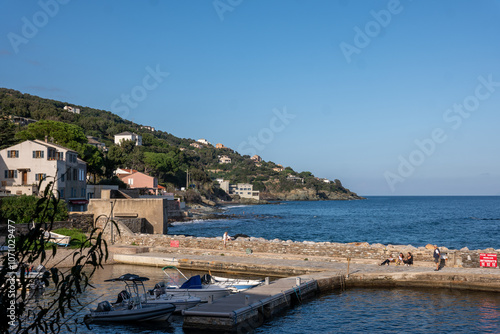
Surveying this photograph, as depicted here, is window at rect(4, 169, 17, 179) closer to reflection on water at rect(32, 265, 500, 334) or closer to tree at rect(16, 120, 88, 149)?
tree at rect(16, 120, 88, 149)

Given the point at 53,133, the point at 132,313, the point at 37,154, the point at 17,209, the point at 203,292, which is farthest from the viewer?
the point at 53,133

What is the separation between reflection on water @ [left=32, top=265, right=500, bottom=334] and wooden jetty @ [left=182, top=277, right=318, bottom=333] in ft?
1.43

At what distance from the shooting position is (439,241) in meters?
58.5

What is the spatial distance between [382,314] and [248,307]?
5.81m

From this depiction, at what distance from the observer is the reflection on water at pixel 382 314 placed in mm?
17078

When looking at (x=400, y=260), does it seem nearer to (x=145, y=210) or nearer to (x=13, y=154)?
(x=145, y=210)

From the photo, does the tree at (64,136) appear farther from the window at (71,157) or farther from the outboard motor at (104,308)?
the outboard motor at (104,308)

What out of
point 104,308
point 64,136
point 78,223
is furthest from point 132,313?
point 64,136

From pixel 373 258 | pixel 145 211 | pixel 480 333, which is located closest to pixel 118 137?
pixel 145 211

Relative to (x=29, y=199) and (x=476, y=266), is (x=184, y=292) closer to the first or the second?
(x=476, y=266)

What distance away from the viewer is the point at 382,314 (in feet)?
61.5

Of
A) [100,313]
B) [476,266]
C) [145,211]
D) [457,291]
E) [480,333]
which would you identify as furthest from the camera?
[145,211]

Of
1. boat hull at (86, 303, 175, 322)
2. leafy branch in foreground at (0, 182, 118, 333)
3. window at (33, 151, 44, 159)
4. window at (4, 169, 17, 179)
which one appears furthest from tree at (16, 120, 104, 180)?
leafy branch in foreground at (0, 182, 118, 333)

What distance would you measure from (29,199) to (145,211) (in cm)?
988
